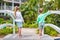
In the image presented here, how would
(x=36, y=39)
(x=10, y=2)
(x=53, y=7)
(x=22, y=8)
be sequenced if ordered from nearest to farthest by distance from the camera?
(x=36, y=39) < (x=53, y=7) < (x=22, y=8) < (x=10, y=2)

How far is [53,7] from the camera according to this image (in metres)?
21.0

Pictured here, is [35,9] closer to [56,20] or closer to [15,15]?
[56,20]

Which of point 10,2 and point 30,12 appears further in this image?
point 10,2

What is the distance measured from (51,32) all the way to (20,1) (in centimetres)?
2271

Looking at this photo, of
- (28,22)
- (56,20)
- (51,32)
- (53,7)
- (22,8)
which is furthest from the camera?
(22,8)

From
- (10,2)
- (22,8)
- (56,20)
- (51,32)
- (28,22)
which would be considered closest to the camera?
(51,32)

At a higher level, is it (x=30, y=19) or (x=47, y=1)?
(x=47, y=1)

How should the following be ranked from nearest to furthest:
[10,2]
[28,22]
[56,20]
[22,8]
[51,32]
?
1. [51,32]
2. [56,20]
3. [28,22]
4. [22,8]
5. [10,2]

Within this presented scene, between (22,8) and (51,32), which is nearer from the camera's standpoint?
(51,32)

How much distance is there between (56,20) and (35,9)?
6140mm

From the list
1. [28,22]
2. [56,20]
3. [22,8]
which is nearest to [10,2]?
[22,8]

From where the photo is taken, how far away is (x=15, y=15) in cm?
1023

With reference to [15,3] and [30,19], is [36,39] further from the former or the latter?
[15,3]

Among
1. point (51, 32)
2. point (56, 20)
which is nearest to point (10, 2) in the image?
point (56, 20)
